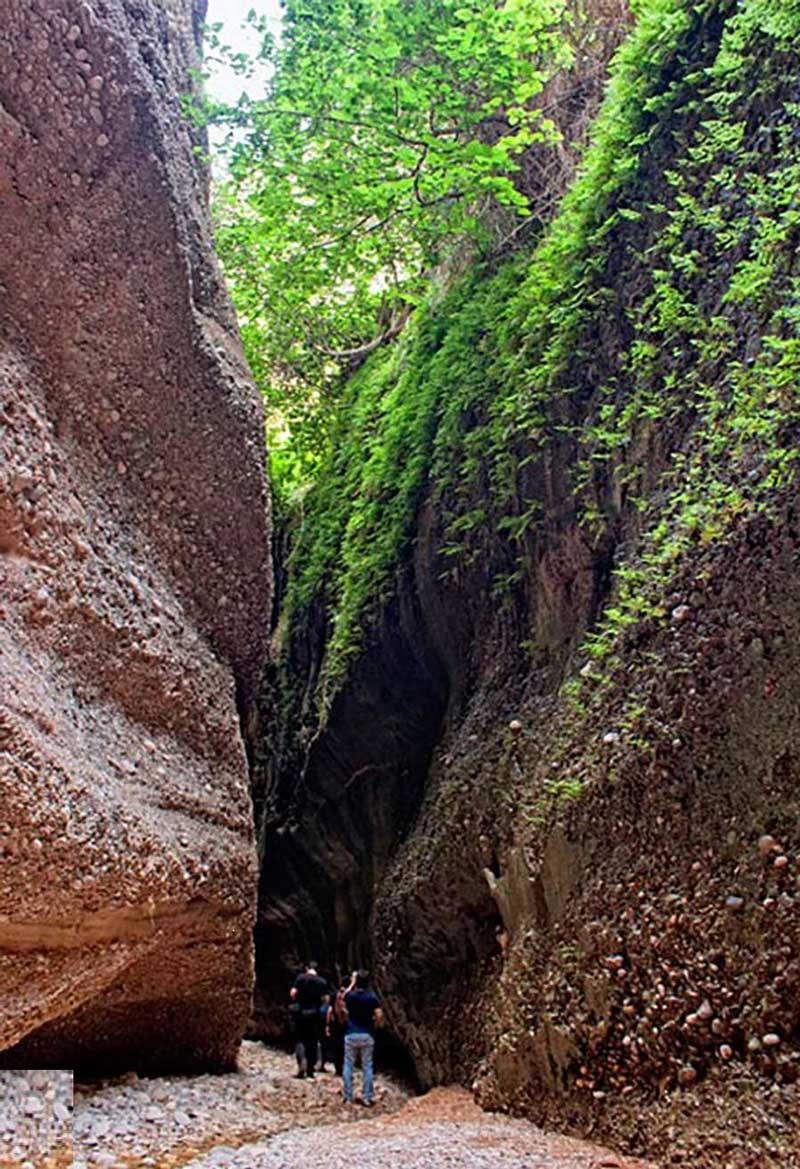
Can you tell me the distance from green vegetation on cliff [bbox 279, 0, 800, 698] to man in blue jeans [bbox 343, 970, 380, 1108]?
3614 mm

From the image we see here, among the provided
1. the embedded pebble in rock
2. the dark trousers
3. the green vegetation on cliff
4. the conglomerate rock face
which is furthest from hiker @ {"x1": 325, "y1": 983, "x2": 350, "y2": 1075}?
the green vegetation on cliff

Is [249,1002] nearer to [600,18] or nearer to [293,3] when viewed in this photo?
[293,3]

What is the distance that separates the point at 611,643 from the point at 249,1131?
4.73m

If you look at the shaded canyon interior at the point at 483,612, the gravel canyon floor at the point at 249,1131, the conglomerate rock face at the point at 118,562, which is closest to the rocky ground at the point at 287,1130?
the gravel canyon floor at the point at 249,1131

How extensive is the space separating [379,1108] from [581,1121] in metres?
3.42

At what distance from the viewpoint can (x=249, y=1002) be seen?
9055 millimetres

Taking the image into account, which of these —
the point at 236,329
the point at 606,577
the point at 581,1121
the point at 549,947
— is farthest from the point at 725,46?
the point at 581,1121

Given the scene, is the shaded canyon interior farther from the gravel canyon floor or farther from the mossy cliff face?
the gravel canyon floor

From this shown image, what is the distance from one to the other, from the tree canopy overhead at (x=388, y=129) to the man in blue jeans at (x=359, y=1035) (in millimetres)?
7542

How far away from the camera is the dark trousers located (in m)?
10.0

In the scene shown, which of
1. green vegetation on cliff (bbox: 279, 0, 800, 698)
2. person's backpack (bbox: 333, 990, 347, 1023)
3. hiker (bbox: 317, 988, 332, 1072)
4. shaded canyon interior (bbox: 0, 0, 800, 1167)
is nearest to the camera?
shaded canyon interior (bbox: 0, 0, 800, 1167)

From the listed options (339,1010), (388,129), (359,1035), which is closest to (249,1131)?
(359,1035)

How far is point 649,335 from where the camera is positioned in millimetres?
6953

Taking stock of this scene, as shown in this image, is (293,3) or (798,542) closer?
(798,542)
